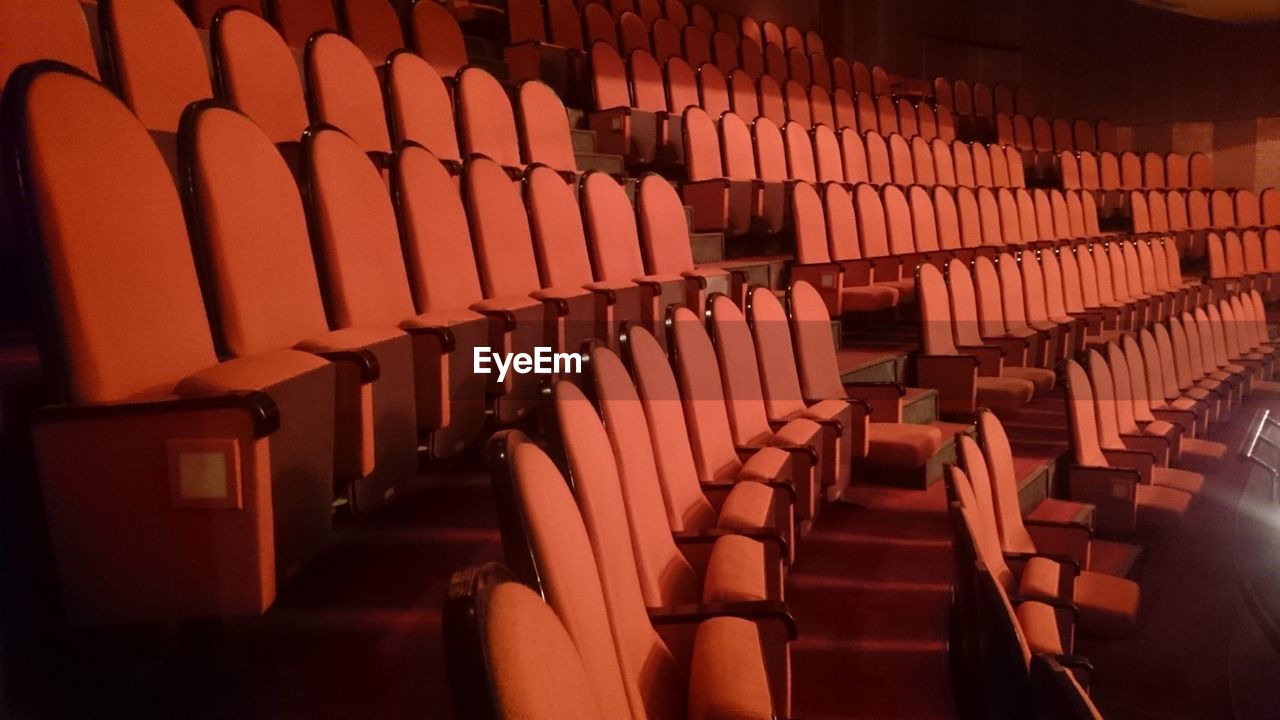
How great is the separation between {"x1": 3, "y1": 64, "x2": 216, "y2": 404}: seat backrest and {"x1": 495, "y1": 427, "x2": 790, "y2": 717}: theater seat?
12 centimetres

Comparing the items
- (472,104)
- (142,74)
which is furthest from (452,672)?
(472,104)

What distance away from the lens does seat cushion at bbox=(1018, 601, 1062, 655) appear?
0.49 m

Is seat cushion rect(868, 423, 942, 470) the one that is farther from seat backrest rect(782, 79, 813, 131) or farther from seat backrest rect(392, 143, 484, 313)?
seat backrest rect(782, 79, 813, 131)

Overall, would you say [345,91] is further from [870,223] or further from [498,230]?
[870,223]

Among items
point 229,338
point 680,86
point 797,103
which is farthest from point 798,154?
point 229,338

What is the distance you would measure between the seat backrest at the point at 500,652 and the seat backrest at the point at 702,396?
336 mm

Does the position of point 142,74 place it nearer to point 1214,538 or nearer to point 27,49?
point 27,49

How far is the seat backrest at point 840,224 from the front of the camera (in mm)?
1043

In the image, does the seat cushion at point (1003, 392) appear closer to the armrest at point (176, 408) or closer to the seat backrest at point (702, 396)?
the seat backrest at point (702, 396)

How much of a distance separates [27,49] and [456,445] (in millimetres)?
262

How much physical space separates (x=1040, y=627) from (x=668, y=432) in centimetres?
24

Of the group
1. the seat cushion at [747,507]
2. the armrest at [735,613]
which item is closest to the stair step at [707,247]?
the seat cushion at [747,507]

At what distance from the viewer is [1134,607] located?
630mm

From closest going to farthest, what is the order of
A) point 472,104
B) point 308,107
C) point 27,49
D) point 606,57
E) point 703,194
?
1. point 27,49
2. point 308,107
3. point 472,104
4. point 703,194
5. point 606,57
